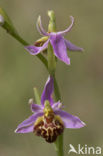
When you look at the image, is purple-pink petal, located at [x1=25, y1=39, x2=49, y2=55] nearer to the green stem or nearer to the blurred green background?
the green stem

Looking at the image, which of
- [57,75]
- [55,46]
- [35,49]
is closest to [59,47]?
[55,46]

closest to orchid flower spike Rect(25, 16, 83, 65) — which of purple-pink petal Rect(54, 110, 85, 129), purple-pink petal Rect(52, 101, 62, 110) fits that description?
purple-pink petal Rect(52, 101, 62, 110)

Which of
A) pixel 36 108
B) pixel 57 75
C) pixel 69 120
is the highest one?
pixel 36 108

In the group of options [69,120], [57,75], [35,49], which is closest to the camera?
[35,49]

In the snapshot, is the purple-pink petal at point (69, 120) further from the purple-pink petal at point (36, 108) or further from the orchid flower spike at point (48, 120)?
the purple-pink petal at point (36, 108)

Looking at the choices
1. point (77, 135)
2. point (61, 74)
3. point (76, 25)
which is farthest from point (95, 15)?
point (77, 135)

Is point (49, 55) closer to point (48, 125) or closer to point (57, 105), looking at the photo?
point (57, 105)

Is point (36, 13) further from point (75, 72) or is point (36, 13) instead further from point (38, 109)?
point (38, 109)
